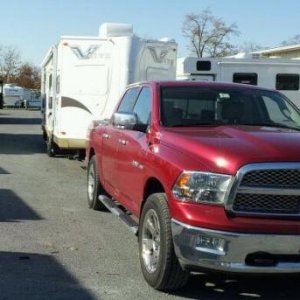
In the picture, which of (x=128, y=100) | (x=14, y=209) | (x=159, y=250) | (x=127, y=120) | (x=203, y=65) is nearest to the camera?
(x=159, y=250)

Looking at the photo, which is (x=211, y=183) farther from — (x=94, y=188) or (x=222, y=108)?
(x=94, y=188)

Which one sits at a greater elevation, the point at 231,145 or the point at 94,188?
the point at 231,145

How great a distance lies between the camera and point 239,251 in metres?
4.70

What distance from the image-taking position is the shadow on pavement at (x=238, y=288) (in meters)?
5.44

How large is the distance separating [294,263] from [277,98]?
2544 mm

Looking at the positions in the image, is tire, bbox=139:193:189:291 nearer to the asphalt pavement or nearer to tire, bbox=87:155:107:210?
the asphalt pavement

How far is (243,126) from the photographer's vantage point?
609cm

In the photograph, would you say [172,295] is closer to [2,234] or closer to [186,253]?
[186,253]

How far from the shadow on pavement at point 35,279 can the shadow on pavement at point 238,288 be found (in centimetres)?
93

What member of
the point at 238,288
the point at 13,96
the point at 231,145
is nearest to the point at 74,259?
the point at 238,288

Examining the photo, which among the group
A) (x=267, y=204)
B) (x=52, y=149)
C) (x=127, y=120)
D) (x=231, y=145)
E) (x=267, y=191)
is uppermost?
(x=127, y=120)

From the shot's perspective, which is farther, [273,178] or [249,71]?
[249,71]

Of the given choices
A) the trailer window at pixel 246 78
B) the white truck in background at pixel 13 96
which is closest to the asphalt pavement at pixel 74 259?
the trailer window at pixel 246 78

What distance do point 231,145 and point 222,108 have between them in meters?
1.39
